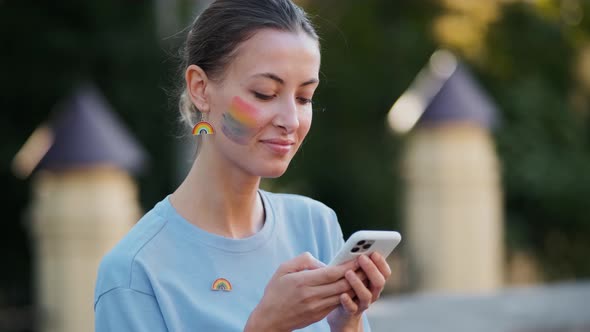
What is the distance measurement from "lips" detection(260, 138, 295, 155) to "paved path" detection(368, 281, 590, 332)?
408cm

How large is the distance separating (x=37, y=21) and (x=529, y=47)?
6348 mm

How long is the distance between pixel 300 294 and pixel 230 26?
0.63 m

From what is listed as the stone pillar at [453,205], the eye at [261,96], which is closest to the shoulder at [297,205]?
the eye at [261,96]

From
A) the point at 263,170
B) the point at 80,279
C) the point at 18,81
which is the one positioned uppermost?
the point at 263,170

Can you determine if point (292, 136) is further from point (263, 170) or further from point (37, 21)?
point (37, 21)

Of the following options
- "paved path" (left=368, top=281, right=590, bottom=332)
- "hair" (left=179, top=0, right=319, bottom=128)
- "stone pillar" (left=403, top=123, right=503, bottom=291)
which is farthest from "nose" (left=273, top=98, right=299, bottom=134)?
"stone pillar" (left=403, top=123, right=503, bottom=291)

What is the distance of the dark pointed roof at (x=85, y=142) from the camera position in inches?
350

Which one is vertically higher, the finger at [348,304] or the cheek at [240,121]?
the cheek at [240,121]

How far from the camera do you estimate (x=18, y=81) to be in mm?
12133

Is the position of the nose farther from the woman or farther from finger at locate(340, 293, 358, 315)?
finger at locate(340, 293, 358, 315)

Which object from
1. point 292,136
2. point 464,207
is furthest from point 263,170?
point 464,207

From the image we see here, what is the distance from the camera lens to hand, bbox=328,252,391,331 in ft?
6.64

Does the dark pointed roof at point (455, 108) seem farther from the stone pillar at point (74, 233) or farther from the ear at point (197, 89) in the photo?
the ear at point (197, 89)

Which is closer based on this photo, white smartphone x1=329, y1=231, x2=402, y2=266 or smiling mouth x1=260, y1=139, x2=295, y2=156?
white smartphone x1=329, y1=231, x2=402, y2=266
